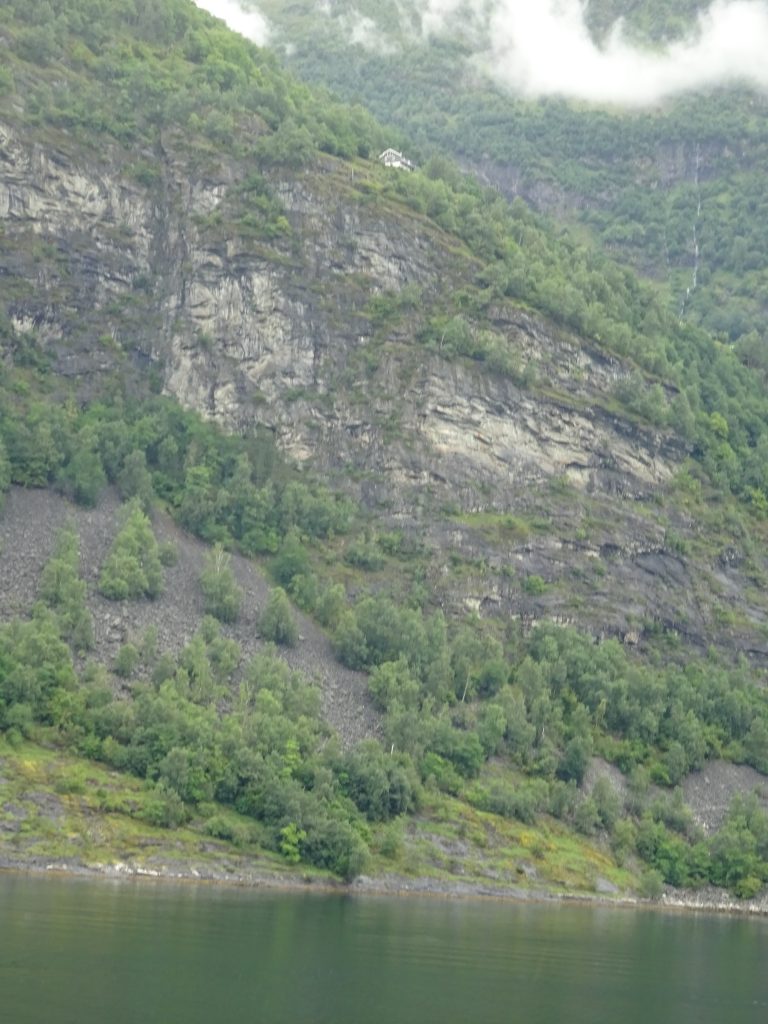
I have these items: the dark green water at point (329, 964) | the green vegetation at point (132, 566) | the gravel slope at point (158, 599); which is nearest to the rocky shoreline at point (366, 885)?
the dark green water at point (329, 964)

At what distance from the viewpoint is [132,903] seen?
98125 mm

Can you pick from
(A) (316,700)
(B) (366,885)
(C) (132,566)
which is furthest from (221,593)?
(B) (366,885)

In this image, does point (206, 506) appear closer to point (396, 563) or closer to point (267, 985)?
point (396, 563)

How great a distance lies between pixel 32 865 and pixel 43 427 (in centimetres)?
8014

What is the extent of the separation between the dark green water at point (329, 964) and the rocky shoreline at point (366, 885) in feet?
20.7

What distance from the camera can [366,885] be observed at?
13350cm

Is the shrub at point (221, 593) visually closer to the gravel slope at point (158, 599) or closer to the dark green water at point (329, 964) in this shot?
the gravel slope at point (158, 599)

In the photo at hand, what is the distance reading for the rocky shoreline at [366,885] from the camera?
386 feet

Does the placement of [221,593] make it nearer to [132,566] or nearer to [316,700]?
[132,566]

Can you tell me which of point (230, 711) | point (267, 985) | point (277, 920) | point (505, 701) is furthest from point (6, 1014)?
point (505, 701)

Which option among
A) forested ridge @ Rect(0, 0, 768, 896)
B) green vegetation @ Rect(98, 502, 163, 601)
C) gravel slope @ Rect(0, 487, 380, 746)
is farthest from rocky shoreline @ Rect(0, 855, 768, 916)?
green vegetation @ Rect(98, 502, 163, 601)

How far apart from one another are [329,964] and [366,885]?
53.8 metres

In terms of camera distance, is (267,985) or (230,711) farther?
(230,711)

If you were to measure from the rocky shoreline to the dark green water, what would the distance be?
6319 millimetres
